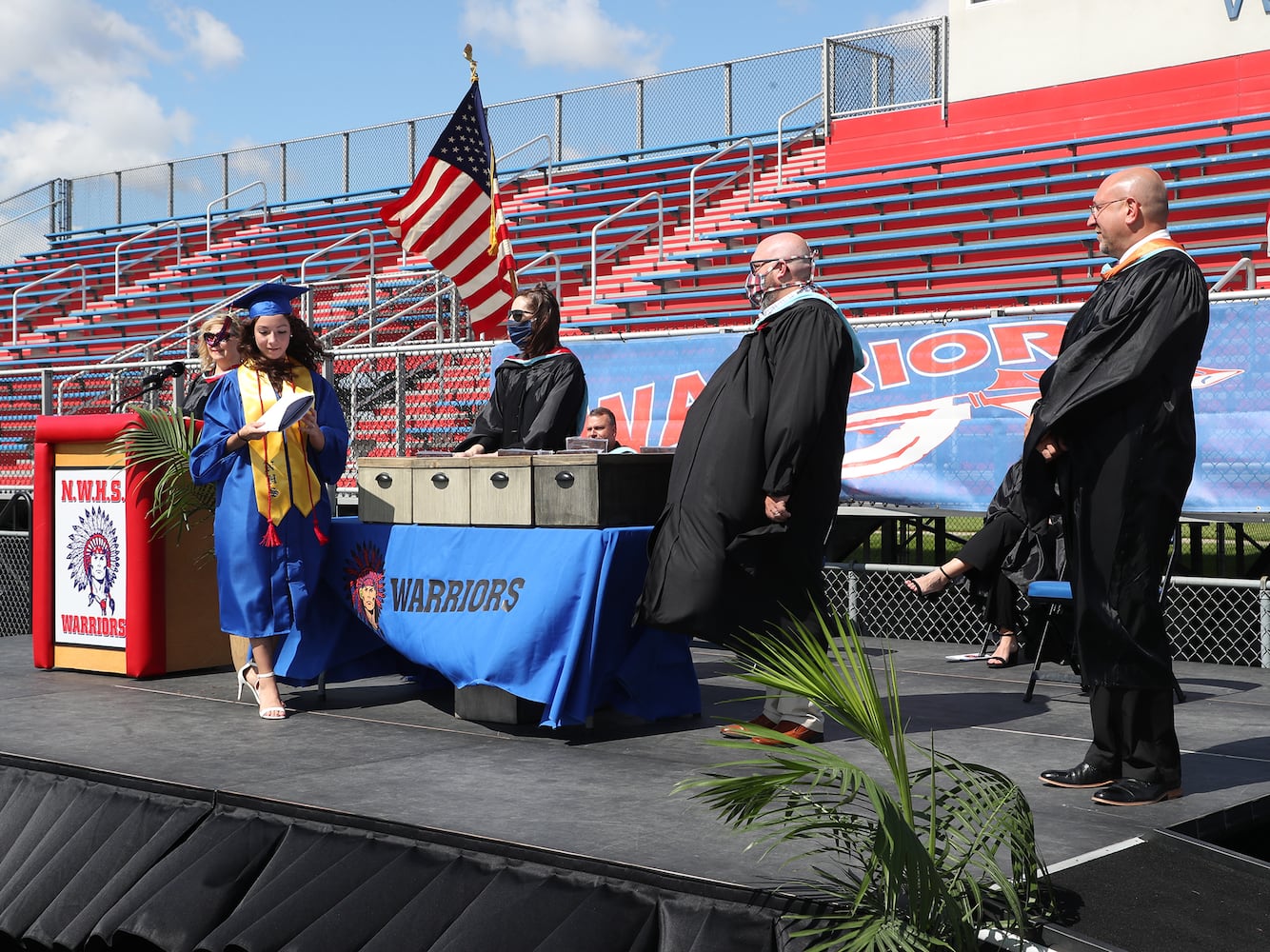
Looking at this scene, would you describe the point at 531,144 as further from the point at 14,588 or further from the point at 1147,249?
the point at 1147,249

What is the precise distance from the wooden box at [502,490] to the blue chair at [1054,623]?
193cm

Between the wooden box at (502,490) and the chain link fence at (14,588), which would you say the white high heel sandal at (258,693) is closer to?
the wooden box at (502,490)

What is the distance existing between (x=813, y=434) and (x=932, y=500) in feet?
12.0

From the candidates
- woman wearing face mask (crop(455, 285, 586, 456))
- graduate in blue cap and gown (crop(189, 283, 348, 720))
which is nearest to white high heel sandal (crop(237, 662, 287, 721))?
graduate in blue cap and gown (crop(189, 283, 348, 720))

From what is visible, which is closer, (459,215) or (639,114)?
(459,215)

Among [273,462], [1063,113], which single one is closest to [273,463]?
[273,462]

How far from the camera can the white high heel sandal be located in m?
5.21

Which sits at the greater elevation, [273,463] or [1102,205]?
[1102,205]

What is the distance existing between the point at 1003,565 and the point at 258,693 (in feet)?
11.2

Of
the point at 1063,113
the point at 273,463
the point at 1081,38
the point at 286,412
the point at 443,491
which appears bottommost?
the point at 443,491

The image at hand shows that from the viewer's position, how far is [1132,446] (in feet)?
12.3

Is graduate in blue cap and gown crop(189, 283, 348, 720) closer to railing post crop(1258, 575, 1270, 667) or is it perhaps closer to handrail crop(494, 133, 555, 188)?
railing post crop(1258, 575, 1270, 667)

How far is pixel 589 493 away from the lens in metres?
4.66

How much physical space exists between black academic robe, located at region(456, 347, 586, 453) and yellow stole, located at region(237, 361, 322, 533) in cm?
84
